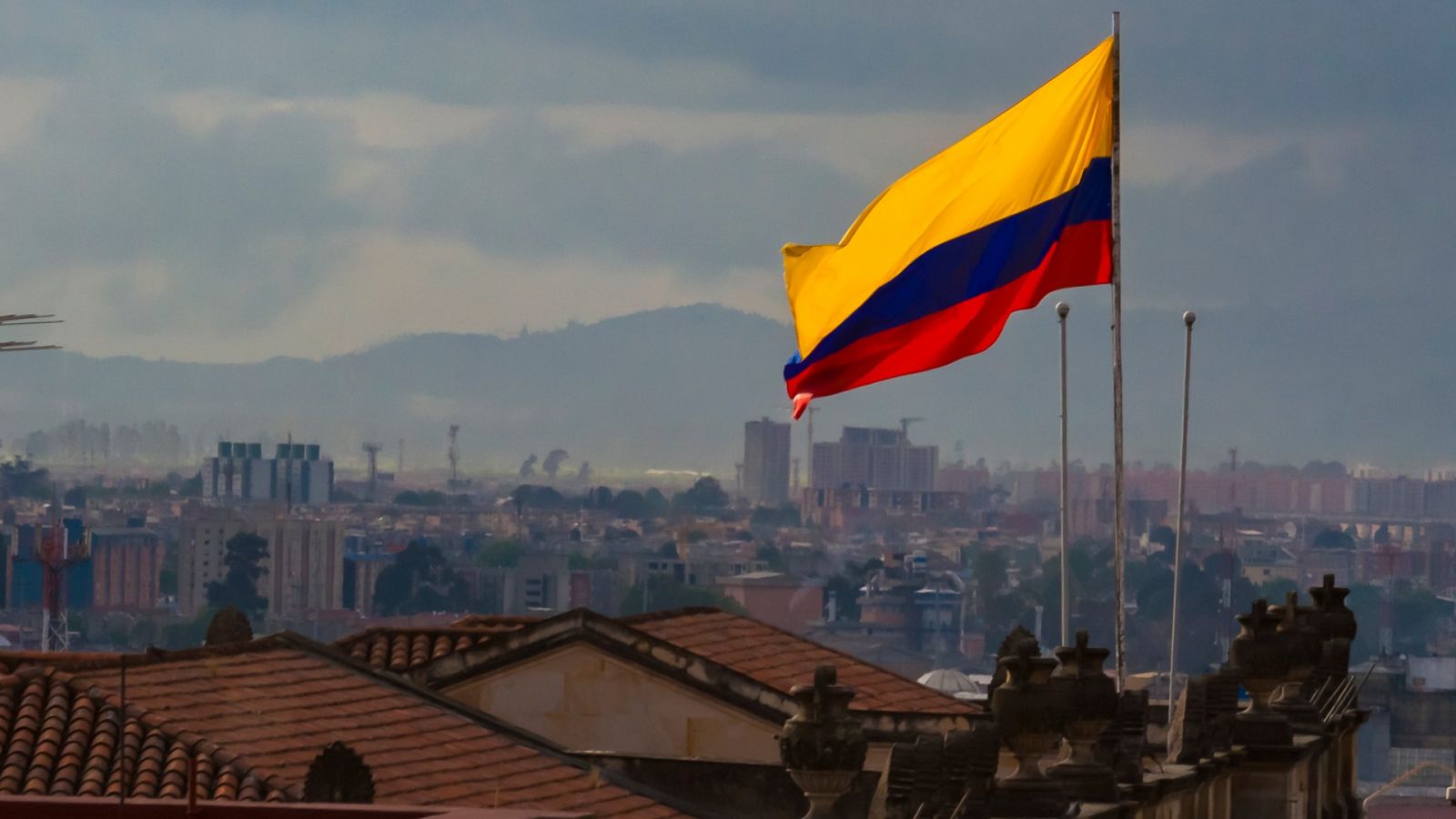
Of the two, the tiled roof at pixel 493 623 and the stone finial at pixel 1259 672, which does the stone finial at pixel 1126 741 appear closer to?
the stone finial at pixel 1259 672

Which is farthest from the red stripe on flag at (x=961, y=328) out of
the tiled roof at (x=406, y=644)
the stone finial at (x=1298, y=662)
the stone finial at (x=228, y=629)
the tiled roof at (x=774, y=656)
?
the stone finial at (x=228, y=629)

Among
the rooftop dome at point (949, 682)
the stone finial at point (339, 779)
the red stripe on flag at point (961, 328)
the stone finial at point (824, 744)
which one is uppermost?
the red stripe on flag at point (961, 328)

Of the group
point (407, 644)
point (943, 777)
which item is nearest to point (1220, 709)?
point (943, 777)

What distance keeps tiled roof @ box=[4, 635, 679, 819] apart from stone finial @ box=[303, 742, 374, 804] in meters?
0.48

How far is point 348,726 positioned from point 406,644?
28.2 feet

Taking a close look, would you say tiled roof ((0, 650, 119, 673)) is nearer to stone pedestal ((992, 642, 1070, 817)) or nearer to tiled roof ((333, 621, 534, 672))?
tiled roof ((333, 621, 534, 672))

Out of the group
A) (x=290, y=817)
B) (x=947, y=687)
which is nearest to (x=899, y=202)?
(x=290, y=817)

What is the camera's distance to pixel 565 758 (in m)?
31.8

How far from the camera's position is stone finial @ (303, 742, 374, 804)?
25.7 metres

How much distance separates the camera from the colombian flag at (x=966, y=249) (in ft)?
92.9

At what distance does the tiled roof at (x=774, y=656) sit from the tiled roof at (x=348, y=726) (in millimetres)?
6504

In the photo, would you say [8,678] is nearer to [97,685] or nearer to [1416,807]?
[97,685]

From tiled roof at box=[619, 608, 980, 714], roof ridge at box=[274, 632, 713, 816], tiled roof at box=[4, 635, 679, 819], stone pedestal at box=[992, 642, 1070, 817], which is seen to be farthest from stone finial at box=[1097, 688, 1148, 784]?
tiled roof at box=[619, 608, 980, 714]

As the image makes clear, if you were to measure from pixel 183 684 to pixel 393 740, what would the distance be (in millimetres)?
2205
